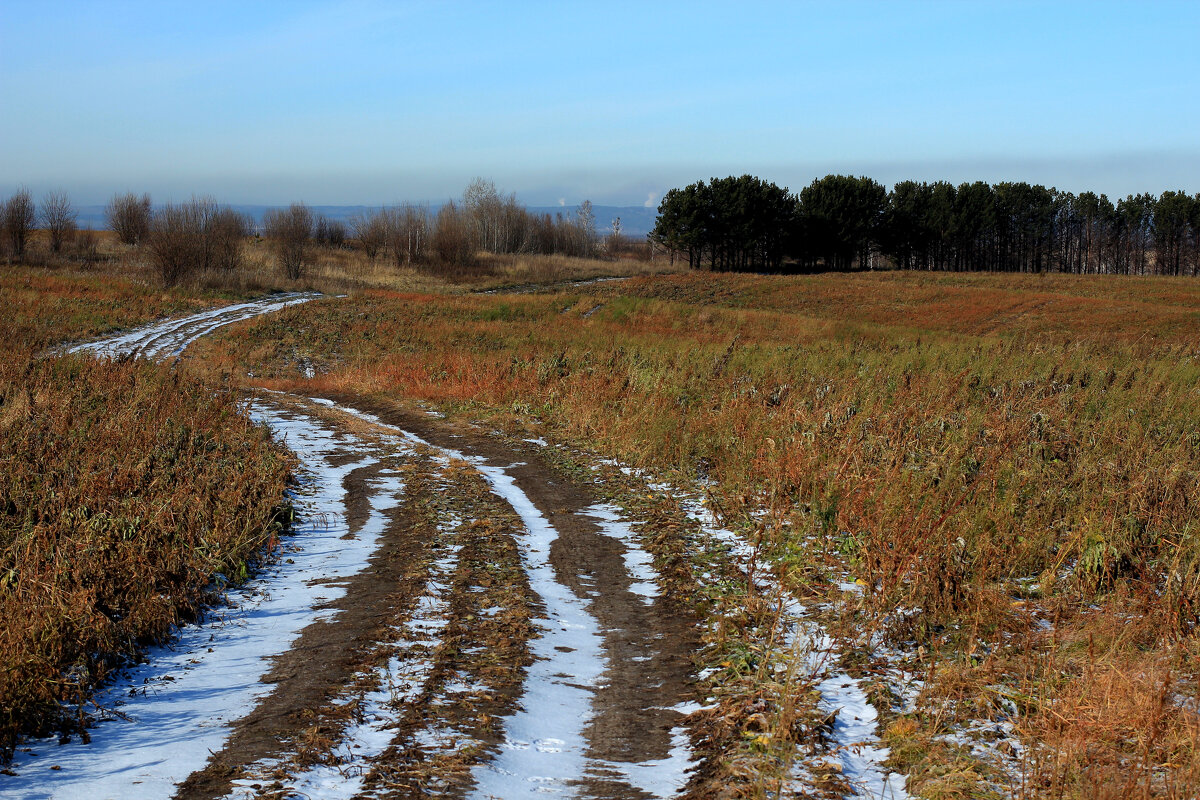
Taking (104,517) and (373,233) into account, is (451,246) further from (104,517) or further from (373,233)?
(104,517)

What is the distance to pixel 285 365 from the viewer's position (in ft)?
89.9

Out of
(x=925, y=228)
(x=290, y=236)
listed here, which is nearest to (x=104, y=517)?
(x=290, y=236)

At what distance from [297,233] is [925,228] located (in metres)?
71.6

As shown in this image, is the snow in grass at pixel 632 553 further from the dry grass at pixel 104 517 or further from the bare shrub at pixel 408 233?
the bare shrub at pixel 408 233

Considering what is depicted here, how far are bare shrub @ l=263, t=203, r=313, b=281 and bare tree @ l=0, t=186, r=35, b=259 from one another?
16.5m

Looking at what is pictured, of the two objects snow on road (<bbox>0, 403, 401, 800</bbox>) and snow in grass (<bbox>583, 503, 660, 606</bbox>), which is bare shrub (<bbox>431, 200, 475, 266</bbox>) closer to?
snow in grass (<bbox>583, 503, 660, 606</bbox>)

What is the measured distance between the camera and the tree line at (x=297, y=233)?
51125 mm

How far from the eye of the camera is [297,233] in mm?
60719

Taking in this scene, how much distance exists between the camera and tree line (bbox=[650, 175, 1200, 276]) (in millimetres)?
86062

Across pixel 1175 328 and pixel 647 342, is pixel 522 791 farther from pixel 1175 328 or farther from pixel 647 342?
pixel 1175 328

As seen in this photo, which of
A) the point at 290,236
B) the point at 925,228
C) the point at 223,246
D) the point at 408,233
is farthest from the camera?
the point at 925,228

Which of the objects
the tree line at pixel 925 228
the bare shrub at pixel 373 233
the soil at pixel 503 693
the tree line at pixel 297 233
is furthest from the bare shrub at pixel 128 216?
the soil at pixel 503 693

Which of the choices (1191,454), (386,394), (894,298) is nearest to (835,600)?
(1191,454)

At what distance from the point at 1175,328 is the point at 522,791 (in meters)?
45.1
